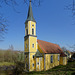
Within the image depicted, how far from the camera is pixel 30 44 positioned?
15.9 m

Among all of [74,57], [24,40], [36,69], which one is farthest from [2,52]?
[74,57]

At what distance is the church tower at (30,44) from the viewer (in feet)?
50.9

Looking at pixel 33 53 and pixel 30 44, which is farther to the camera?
pixel 33 53

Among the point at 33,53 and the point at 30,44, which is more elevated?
the point at 30,44

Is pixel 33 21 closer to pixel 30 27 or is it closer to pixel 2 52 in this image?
pixel 30 27

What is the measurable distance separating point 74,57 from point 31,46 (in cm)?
2650

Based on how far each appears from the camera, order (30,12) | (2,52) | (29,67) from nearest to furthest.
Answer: (29,67)
(30,12)
(2,52)

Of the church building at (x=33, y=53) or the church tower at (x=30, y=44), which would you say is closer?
the church tower at (x=30, y=44)

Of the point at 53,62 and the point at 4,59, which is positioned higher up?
the point at 53,62

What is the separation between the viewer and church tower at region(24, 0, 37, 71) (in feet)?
50.9

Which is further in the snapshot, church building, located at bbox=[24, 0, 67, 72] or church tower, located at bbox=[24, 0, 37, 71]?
church building, located at bbox=[24, 0, 67, 72]

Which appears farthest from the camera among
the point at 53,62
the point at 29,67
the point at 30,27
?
the point at 53,62

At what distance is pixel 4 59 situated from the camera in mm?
38594

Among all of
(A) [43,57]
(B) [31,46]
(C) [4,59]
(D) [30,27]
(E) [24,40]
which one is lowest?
(C) [4,59]
